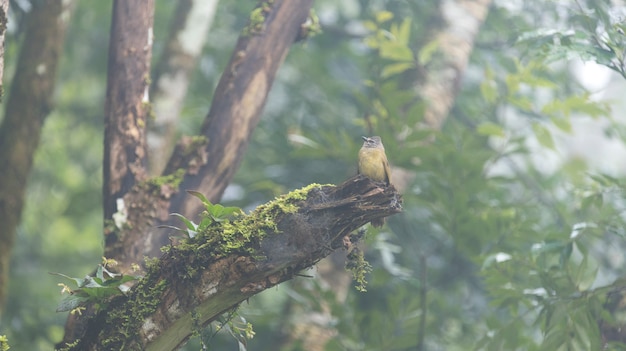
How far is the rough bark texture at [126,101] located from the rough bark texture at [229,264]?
112 cm

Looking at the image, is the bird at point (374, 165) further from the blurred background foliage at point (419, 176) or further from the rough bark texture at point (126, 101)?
the rough bark texture at point (126, 101)

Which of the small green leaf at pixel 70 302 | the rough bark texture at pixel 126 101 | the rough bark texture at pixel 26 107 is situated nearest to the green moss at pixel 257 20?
the rough bark texture at pixel 126 101

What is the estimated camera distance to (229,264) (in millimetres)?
2896

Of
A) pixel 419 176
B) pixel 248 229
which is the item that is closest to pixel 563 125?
pixel 419 176

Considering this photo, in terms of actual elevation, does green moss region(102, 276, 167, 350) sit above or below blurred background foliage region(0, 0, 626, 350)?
above

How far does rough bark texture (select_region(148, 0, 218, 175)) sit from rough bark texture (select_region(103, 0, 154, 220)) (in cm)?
36

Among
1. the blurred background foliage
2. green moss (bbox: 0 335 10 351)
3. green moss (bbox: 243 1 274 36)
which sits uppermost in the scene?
green moss (bbox: 243 1 274 36)

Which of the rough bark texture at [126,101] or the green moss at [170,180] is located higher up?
the rough bark texture at [126,101]

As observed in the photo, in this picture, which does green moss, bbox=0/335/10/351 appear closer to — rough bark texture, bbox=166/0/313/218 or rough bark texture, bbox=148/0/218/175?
rough bark texture, bbox=166/0/313/218

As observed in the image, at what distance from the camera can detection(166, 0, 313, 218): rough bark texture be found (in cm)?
407

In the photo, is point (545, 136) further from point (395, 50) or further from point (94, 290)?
point (94, 290)

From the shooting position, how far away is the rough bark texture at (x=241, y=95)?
4.07 meters

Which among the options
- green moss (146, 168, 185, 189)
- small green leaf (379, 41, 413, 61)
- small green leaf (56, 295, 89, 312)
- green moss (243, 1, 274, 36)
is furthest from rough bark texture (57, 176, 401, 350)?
small green leaf (379, 41, 413, 61)

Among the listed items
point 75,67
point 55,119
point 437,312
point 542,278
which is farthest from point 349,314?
point 55,119
